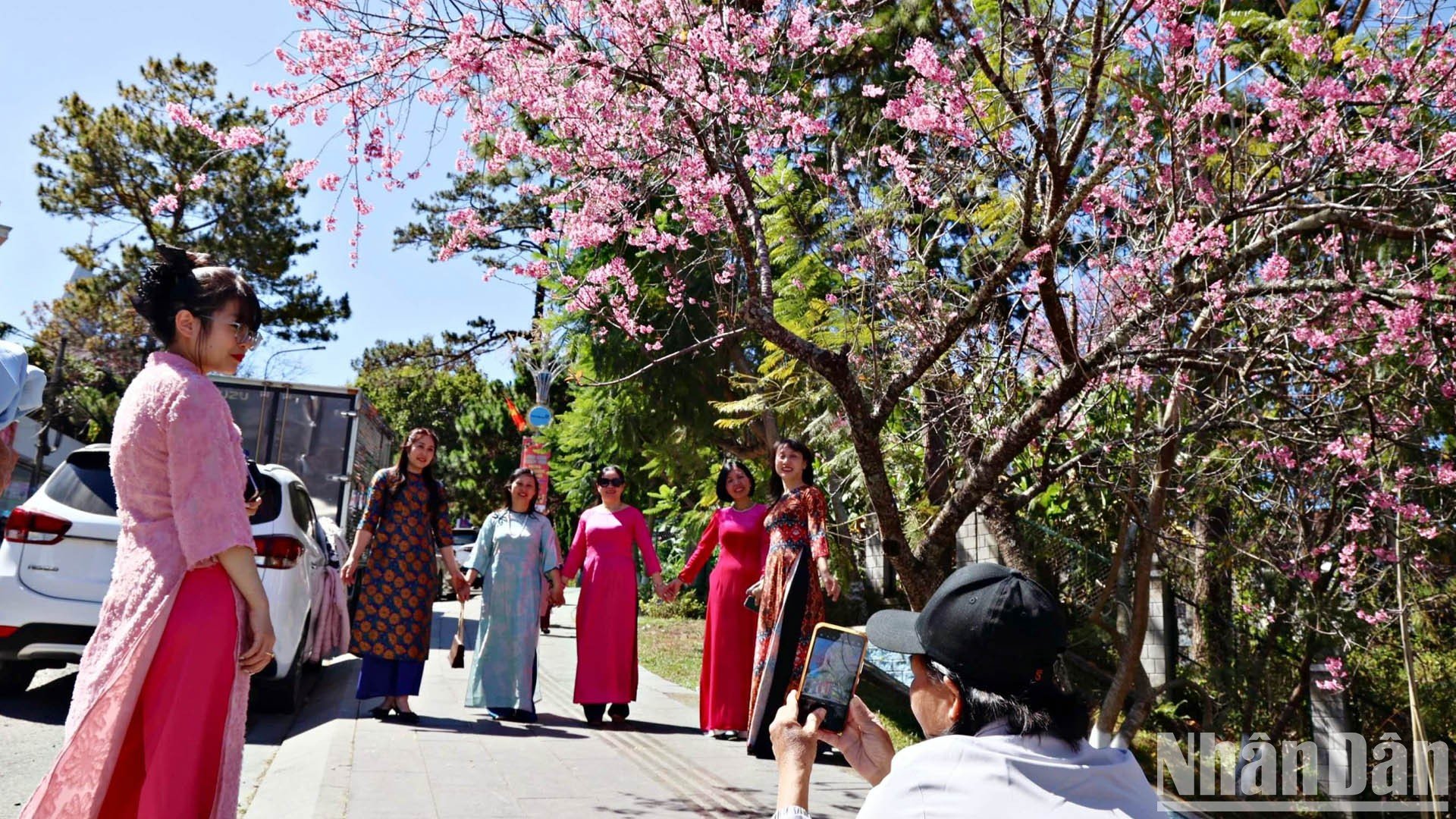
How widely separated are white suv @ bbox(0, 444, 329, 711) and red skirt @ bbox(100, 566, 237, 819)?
352cm

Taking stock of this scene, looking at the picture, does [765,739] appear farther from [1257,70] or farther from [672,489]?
[672,489]

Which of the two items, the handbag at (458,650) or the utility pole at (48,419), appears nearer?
the handbag at (458,650)

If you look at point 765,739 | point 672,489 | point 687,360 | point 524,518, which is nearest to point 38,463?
point 672,489

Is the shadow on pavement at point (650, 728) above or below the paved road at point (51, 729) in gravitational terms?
above

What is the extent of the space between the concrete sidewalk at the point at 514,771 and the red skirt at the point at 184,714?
170 centimetres

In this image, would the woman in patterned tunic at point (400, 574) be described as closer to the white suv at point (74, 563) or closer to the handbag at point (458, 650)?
the handbag at point (458, 650)

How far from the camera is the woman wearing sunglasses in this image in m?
7.57

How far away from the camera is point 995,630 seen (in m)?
1.84

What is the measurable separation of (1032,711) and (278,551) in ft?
20.0

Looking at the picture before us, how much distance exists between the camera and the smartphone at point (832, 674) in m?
2.25

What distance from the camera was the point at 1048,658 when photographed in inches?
73.0

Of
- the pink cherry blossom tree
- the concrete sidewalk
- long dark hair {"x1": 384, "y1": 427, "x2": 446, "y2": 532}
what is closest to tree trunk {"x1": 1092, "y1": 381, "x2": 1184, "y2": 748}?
the pink cherry blossom tree

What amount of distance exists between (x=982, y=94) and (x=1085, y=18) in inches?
30.4

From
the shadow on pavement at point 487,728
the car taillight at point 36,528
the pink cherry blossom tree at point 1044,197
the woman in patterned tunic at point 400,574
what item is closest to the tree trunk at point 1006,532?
the pink cherry blossom tree at point 1044,197
